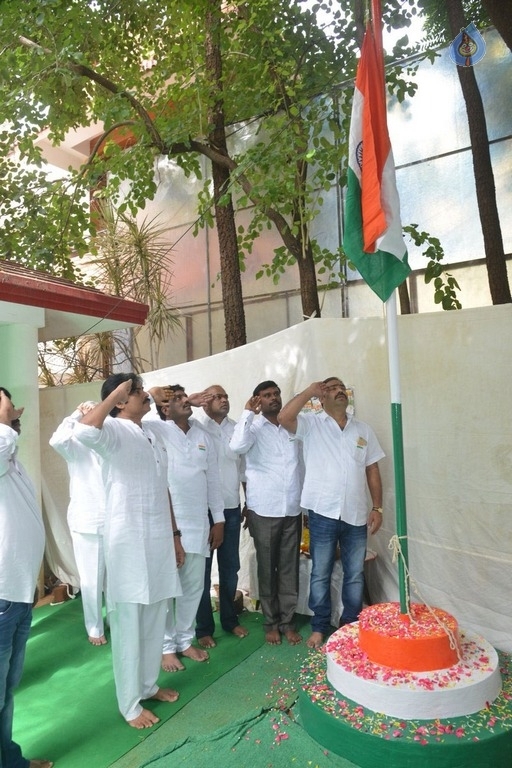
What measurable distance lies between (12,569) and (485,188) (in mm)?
4789

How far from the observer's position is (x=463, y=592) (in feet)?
12.0

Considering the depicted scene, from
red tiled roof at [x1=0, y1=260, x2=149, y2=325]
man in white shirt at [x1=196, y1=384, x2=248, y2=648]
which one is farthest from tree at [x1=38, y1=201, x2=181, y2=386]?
man in white shirt at [x1=196, y1=384, x2=248, y2=648]

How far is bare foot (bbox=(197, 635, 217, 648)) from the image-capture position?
3959 mm

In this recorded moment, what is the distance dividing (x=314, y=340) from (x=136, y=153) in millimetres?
2817

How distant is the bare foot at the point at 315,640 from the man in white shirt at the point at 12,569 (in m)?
1.66

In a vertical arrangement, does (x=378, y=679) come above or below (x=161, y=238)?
below

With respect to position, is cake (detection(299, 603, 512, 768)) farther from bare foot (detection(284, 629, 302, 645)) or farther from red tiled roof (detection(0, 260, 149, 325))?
red tiled roof (detection(0, 260, 149, 325))

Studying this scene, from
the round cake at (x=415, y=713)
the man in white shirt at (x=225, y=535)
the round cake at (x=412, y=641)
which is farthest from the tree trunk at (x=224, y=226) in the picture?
the round cake at (x=415, y=713)

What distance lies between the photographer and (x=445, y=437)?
3703mm

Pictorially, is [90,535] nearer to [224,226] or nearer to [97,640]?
[97,640]

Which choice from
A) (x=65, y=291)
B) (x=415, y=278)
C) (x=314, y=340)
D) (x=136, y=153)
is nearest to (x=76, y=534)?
(x=65, y=291)

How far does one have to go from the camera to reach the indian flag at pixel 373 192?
2904 millimetres

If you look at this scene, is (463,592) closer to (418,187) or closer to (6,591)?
(6,591)

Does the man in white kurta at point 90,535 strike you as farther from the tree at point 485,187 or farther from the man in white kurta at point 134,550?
the tree at point 485,187
